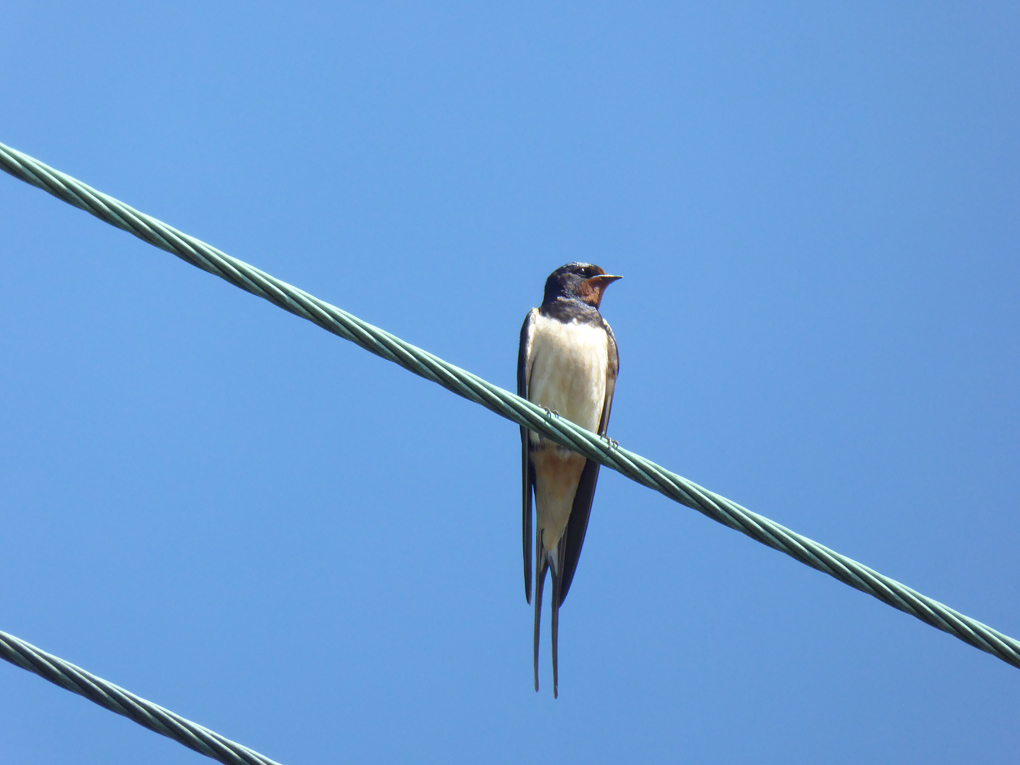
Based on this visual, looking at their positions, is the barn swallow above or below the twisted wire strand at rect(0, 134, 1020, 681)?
above

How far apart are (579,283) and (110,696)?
4.26 meters

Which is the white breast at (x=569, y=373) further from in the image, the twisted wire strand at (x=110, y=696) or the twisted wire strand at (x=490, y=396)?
the twisted wire strand at (x=110, y=696)

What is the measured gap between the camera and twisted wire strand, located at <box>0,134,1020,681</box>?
7.13 feet

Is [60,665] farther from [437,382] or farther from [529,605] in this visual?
[529,605]

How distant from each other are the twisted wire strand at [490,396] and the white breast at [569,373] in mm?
2532

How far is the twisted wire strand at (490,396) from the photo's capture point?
2174 mm

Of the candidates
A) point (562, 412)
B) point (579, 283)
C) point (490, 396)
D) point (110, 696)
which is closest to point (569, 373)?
point (562, 412)

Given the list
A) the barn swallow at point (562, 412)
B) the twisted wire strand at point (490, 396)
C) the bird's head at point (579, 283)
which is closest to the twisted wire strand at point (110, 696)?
the twisted wire strand at point (490, 396)

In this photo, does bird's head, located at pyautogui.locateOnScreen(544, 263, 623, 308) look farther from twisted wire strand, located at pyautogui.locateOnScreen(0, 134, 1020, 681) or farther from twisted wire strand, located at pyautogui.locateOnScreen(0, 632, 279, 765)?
twisted wire strand, located at pyautogui.locateOnScreen(0, 632, 279, 765)

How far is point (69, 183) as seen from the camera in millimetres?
2156

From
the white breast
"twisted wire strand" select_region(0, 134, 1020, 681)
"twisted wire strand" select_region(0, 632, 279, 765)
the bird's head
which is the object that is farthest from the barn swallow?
"twisted wire strand" select_region(0, 632, 279, 765)

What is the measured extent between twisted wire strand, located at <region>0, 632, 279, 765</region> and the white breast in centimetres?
340

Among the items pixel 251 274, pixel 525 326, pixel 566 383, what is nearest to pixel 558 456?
pixel 566 383

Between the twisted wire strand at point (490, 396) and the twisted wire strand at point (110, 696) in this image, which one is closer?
the twisted wire strand at point (110, 696)
